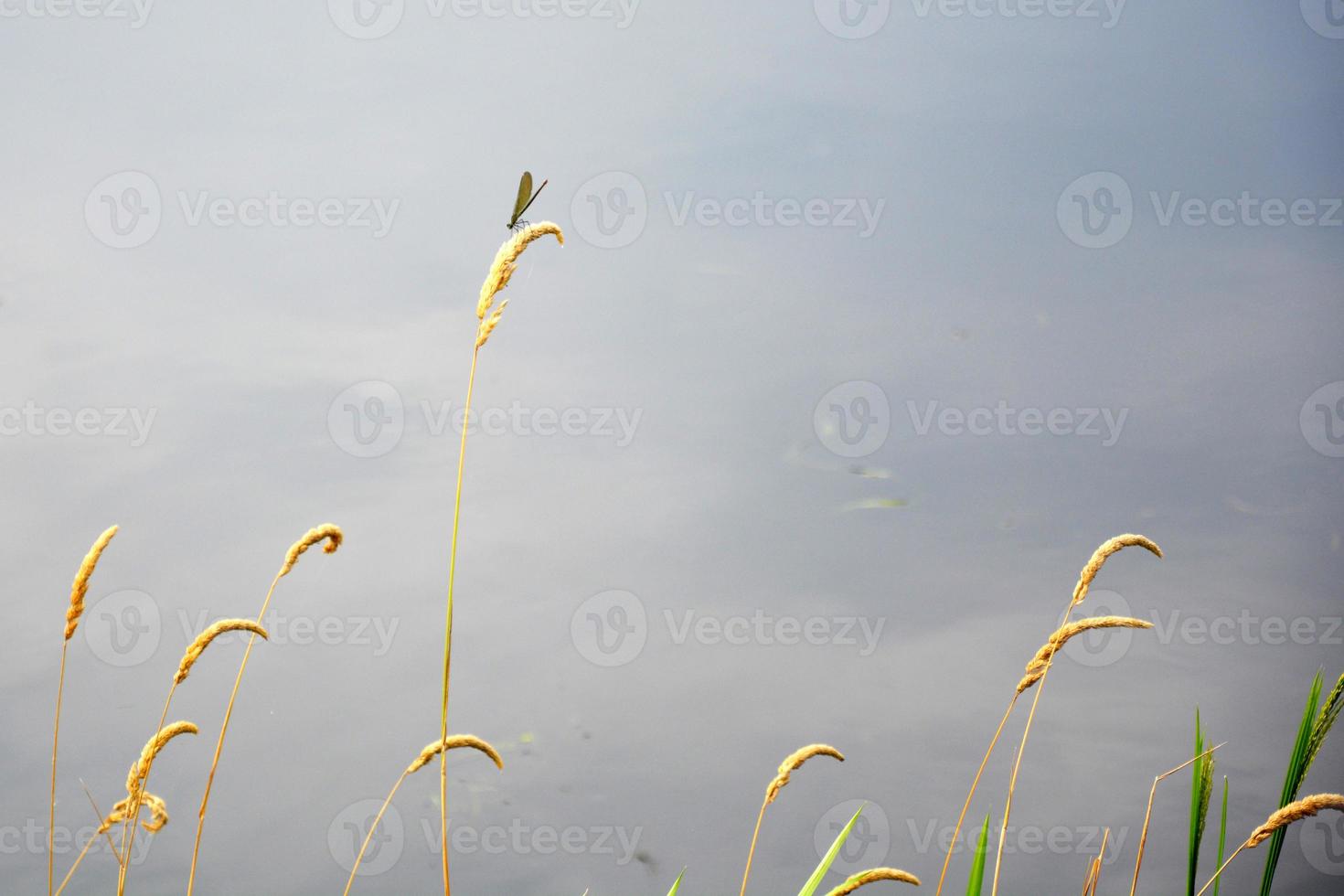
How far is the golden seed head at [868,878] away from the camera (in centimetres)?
99

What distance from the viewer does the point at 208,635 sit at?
1.05 meters

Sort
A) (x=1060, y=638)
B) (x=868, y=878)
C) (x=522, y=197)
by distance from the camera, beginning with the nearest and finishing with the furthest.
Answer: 1. (x=868, y=878)
2. (x=1060, y=638)
3. (x=522, y=197)

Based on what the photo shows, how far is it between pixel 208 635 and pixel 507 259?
18.8 inches

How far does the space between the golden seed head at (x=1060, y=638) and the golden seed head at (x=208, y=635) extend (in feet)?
2.62

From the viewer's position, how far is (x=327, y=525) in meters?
1.08

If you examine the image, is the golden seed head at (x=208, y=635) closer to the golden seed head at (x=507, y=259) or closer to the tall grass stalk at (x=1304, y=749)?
the golden seed head at (x=507, y=259)

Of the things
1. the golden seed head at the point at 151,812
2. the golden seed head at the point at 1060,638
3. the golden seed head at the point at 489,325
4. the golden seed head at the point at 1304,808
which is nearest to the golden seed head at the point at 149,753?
the golden seed head at the point at 151,812

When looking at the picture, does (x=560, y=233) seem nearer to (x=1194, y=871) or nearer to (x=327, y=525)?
(x=327, y=525)

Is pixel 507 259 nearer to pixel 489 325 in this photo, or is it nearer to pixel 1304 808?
pixel 489 325

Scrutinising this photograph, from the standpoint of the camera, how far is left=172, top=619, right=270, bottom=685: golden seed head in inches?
41.4

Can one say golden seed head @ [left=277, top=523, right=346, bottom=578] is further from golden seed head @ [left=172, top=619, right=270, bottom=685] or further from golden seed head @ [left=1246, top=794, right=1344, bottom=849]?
golden seed head @ [left=1246, top=794, right=1344, bottom=849]

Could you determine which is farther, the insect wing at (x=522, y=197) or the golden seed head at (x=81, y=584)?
the insect wing at (x=522, y=197)

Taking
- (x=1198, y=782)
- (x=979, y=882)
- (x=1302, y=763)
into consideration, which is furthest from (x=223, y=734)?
(x=1302, y=763)

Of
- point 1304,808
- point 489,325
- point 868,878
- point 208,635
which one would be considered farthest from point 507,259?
point 1304,808
